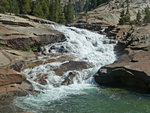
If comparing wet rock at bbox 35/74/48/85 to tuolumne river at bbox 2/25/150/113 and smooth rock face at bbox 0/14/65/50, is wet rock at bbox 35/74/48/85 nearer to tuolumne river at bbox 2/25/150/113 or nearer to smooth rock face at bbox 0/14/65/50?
tuolumne river at bbox 2/25/150/113

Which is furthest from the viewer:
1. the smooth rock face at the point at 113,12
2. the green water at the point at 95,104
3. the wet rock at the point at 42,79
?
the smooth rock face at the point at 113,12

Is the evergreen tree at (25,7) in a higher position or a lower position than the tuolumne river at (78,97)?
higher

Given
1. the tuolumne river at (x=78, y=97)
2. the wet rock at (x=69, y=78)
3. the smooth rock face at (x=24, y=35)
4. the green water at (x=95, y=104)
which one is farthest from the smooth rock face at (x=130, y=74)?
the smooth rock face at (x=24, y=35)

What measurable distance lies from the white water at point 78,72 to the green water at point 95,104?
51 centimetres

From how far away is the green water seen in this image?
11547mm

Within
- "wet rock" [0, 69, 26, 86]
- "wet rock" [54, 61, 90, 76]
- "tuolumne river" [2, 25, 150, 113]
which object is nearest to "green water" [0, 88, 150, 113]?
"tuolumne river" [2, 25, 150, 113]

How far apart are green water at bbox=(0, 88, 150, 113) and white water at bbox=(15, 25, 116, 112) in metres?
0.51

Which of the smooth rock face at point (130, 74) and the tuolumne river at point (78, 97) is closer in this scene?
the tuolumne river at point (78, 97)

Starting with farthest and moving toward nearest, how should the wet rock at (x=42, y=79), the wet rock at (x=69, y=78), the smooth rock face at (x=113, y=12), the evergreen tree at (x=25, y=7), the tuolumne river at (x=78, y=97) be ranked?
the smooth rock face at (x=113, y=12) < the evergreen tree at (x=25, y=7) < the wet rock at (x=69, y=78) < the wet rock at (x=42, y=79) < the tuolumne river at (x=78, y=97)

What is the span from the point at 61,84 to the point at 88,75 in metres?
3.56

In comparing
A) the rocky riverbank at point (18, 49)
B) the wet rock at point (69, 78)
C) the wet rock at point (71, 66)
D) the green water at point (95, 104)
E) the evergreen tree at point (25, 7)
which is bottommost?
the green water at point (95, 104)

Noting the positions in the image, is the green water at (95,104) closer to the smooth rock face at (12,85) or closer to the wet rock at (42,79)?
the smooth rock face at (12,85)

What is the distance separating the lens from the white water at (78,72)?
44.8ft

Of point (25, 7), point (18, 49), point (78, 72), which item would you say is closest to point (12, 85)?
point (78, 72)
